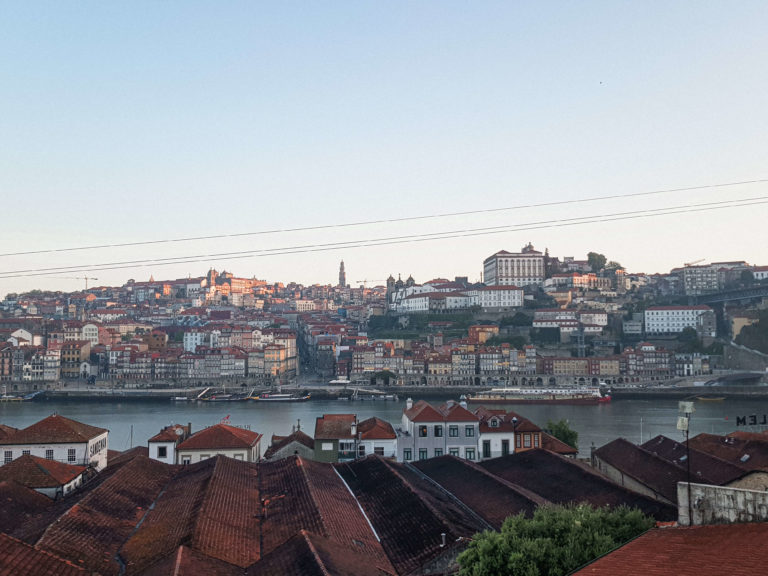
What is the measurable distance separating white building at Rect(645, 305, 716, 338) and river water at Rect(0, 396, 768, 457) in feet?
55.2

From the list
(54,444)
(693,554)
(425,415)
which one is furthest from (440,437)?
(693,554)

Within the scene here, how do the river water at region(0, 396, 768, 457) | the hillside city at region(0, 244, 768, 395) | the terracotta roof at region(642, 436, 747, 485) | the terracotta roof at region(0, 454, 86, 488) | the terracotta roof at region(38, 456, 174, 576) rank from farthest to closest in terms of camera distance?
the hillside city at region(0, 244, 768, 395), the river water at region(0, 396, 768, 457), the terracotta roof at region(0, 454, 86, 488), the terracotta roof at region(642, 436, 747, 485), the terracotta roof at region(38, 456, 174, 576)

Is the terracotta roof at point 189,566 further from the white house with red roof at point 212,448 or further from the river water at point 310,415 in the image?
the river water at point 310,415

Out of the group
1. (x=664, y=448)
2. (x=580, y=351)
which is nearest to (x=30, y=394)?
(x=580, y=351)

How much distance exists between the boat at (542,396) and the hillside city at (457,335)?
19.6 ft

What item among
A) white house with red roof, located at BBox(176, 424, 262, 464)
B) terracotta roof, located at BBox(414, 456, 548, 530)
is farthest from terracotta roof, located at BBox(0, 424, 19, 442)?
terracotta roof, located at BBox(414, 456, 548, 530)

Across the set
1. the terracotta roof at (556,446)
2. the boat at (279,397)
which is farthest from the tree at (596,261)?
the terracotta roof at (556,446)

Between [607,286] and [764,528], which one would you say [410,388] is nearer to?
[607,286]

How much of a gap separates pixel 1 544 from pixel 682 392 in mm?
45670

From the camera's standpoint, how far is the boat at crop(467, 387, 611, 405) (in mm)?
42250

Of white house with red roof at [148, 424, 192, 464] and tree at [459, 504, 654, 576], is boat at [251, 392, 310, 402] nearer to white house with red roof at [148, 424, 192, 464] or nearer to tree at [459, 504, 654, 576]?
white house with red roof at [148, 424, 192, 464]

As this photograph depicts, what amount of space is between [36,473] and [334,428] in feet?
20.1

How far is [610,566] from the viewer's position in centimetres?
371

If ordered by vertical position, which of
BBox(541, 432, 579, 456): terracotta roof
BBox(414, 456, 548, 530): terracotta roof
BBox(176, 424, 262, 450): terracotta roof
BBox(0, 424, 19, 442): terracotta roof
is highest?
BBox(0, 424, 19, 442): terracotta roof
